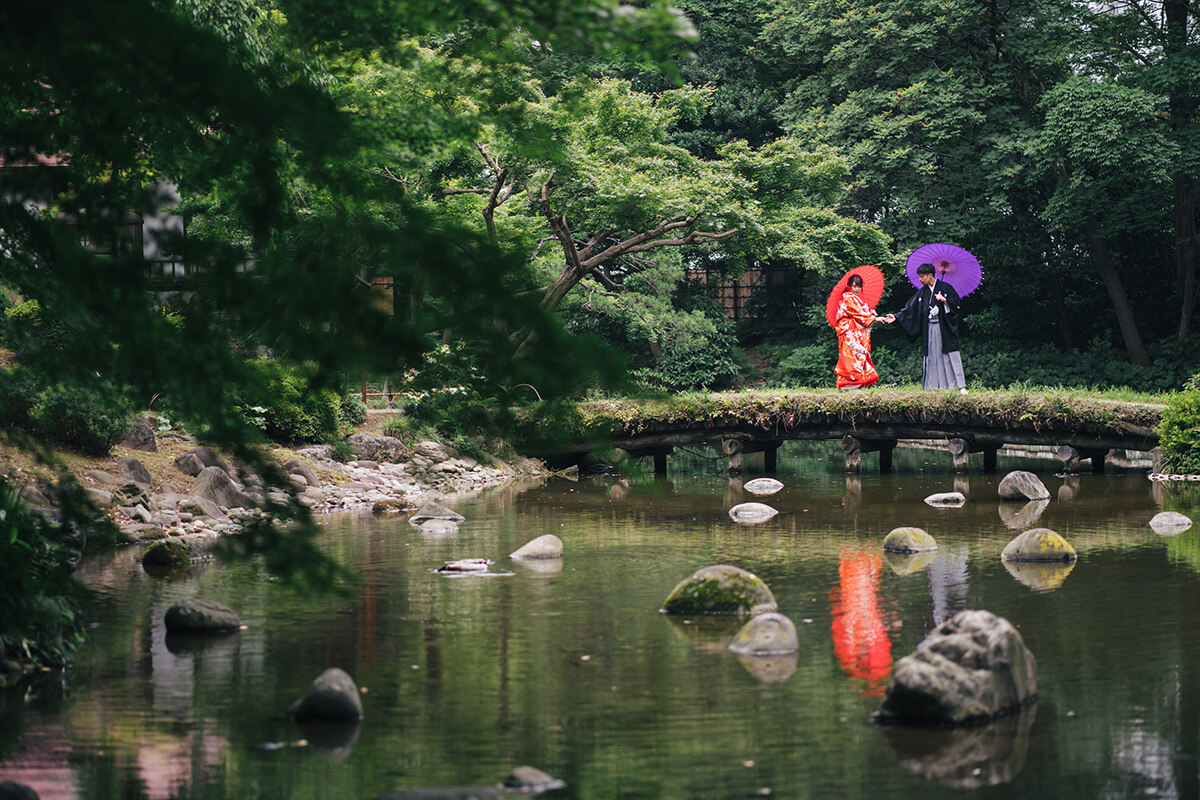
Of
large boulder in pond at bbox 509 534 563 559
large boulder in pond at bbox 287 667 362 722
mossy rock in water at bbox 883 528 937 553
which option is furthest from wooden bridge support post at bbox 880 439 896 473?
large boulder in pond at bbox 287 667 362 722

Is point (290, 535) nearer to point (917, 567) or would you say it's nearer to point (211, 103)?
point (211, 103)

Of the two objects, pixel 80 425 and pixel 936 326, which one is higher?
pixel 936 326

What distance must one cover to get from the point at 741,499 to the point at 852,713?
1043 centimetres

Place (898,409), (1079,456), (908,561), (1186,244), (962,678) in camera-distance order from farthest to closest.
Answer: (1186,244) < (898,409) < (1079,456) < (908,561) < (962,678)

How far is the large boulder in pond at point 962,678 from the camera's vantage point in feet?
18.3

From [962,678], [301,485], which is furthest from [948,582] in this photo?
[301,485]

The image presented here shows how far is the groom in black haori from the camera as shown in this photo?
19406 millimetres

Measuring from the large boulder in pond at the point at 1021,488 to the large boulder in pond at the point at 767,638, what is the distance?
880 cm

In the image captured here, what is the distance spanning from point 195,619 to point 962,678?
512 centimetres

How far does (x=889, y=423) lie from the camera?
61.8ft

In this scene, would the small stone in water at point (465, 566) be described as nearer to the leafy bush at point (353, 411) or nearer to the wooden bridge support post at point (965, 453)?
the leafy bush at point (353, 411)

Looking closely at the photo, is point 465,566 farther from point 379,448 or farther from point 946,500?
point 379,448

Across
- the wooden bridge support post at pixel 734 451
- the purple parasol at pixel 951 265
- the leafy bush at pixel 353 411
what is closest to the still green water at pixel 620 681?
the wooden bridge support post at pixel 734 451

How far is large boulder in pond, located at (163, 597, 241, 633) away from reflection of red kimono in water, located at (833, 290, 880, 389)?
14.7 metres
